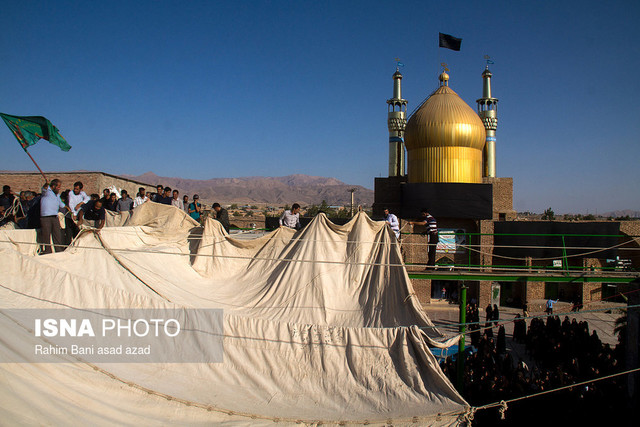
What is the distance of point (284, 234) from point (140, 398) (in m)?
4.58

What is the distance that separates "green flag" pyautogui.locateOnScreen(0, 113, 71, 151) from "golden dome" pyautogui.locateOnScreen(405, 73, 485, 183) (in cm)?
2003

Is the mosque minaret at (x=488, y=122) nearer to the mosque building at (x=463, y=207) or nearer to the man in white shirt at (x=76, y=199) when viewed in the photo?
the mosque building at (x=463, y=207)

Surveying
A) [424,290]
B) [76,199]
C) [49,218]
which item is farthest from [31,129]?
[424,290]

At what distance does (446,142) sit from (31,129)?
68.7ft

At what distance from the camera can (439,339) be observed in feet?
17.9

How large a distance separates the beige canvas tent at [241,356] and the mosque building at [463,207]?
474 inches

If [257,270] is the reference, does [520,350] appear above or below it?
below

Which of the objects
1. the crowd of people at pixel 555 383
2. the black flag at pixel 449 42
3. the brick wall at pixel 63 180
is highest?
the black flag at pixel 449 42

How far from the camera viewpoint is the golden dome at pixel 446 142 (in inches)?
945

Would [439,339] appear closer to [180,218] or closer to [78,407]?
[78,407]

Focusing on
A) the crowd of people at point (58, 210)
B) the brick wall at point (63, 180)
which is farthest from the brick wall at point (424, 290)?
the brick wall at point (63, 180)

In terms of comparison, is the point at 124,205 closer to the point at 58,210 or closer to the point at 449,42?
the point at 58,210

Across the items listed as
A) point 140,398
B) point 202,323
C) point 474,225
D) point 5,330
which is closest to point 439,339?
point 202,323

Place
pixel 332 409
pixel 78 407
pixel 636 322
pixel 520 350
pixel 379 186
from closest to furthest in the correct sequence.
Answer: pixel 78 407
pixel 332 409
pixel 636 322
pixel 520 350
pixel 379 186
